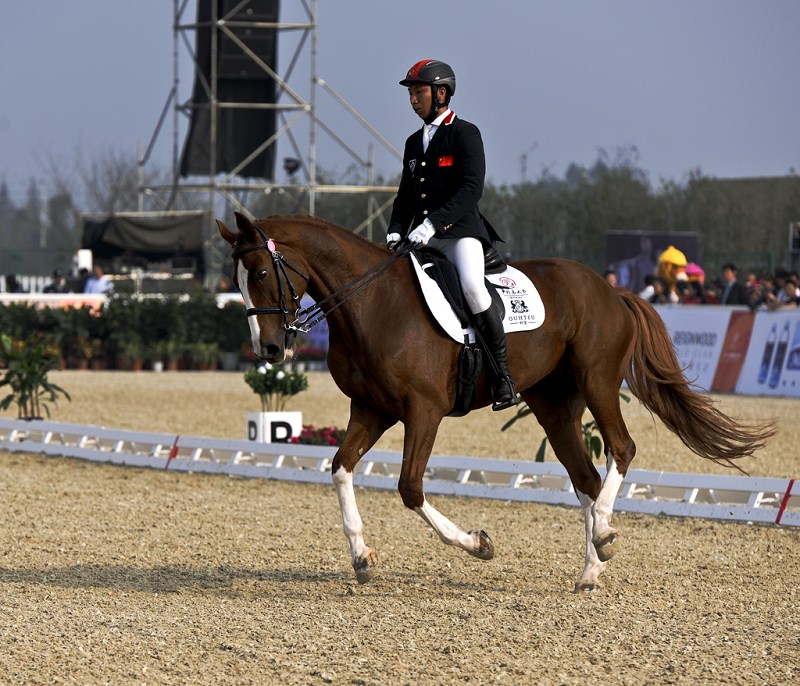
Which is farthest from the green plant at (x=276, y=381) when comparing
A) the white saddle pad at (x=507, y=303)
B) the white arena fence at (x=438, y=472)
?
the white saddle pad at (x=507, y=303)

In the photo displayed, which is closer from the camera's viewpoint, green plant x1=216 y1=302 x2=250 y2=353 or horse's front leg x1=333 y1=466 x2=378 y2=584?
horse's front leg x1=333 y1=466 x2=378 y2=584

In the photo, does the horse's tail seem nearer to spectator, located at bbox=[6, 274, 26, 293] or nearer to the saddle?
the saddle

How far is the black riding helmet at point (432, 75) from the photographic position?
6676 millimetres

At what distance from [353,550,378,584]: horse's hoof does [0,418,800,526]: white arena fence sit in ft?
11.2

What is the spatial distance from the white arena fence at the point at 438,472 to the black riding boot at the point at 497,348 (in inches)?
113

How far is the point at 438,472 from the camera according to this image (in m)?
10.8

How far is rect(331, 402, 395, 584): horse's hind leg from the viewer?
21.0 ft

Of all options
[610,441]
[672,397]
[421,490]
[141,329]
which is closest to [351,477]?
[421,490]

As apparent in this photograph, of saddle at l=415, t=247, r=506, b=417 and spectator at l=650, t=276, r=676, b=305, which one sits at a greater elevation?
saddle at l=415, t=247, r=506, b=417

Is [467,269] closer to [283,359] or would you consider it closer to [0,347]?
[283,359]

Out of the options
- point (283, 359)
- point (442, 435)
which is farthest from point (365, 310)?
point (442, 435)

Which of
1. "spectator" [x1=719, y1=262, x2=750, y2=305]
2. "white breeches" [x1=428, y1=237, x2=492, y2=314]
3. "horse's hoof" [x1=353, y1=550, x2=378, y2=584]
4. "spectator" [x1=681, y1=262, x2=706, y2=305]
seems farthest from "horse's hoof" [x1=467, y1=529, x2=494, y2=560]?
"spectator" [x1=681, y1=262, x2=706, y2=305]

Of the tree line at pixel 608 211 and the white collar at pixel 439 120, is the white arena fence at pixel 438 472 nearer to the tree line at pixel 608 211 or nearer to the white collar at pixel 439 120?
the white collar at pixel 439 120

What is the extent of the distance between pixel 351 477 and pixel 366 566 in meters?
0.45
